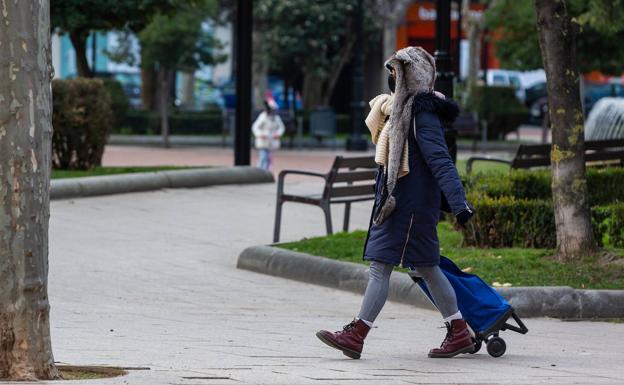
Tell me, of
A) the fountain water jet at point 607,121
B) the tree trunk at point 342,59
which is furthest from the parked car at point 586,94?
the fountain water jet at point 607,121

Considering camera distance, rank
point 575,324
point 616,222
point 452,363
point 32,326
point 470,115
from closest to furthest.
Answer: point 32,326
point 452,363
point 575,324
point 616,222
point 470,115

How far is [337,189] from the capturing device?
531 inches

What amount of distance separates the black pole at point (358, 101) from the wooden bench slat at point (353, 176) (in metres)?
17.3

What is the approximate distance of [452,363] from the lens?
7836 mm

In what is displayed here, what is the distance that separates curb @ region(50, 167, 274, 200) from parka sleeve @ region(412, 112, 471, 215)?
9.23m

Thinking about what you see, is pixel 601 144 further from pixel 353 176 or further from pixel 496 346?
pixel 496 346

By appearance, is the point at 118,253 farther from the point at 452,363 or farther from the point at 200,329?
the point at 452,363

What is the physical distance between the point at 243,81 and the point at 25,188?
14.0 metres

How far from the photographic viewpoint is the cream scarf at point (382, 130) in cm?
777

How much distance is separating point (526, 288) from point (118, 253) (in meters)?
4.38

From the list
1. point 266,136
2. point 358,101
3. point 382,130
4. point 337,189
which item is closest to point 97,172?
point 266,136

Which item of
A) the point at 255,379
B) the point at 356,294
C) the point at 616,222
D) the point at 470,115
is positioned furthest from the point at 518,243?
the point at 470,115

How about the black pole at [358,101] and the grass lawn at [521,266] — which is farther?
the black pole at [358,101]

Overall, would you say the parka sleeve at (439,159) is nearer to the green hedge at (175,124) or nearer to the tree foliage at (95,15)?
the tree foliage at (95,15)
